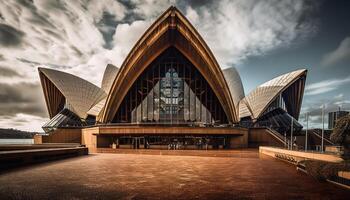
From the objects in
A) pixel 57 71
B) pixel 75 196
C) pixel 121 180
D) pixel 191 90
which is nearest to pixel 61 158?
pixel 121 180

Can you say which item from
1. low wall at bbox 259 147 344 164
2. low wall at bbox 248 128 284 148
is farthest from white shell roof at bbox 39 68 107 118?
low wall at bbox 259 147 344 164

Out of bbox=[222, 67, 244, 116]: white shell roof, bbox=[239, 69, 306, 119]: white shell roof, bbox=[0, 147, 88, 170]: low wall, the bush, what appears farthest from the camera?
bbox=[222, 67, 244, 116]: white shell roof

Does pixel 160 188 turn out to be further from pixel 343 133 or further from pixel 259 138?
pixel 259 138

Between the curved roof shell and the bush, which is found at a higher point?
the curved roof shell

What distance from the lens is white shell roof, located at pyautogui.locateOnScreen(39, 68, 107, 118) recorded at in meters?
35.3

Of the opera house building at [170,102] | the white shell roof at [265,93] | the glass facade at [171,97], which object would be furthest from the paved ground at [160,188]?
the white shell roof at [265,93]

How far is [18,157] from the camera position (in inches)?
408

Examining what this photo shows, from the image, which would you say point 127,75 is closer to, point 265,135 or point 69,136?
point 69,136

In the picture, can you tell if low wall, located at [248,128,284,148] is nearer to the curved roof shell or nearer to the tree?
the curved roof shell

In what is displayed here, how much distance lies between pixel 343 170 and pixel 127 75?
28036mm

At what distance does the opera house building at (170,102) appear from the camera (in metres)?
26.5

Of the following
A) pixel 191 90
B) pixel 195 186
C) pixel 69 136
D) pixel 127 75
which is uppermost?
pixel 127 75

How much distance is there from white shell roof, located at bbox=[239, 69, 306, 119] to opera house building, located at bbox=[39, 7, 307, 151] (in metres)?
0.15

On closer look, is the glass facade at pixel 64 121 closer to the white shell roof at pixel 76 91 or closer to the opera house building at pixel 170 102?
the opera house building at pixel 170 102
